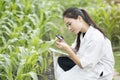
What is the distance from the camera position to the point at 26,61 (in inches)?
197

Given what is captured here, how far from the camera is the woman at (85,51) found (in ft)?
14.1

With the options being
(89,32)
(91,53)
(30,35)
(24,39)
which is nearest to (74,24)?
(89,32)

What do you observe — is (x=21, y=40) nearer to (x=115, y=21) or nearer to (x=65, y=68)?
(x=65, y=68)

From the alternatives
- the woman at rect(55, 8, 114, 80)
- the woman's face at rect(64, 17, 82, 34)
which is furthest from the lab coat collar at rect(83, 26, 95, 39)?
the woman's face at rect(64, 17, 82, 34)

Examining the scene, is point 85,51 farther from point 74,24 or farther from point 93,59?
point 74,24

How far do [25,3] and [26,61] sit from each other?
257 cm

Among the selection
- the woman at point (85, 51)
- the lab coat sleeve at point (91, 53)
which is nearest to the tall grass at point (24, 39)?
the woman at point (85, 51)

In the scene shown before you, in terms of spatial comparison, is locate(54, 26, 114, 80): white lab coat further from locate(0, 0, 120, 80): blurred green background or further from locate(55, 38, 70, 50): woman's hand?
locate(0, 0, 120, 80): blurred green background

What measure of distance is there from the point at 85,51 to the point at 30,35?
1715 millimetres

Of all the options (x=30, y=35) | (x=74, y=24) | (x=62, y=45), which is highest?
(x=74, y=24)

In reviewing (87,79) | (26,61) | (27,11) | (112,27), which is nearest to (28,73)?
(26,61)

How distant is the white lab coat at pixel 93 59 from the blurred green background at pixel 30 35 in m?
0.50

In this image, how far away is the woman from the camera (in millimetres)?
4289

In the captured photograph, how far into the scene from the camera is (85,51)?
4344 millimetres
